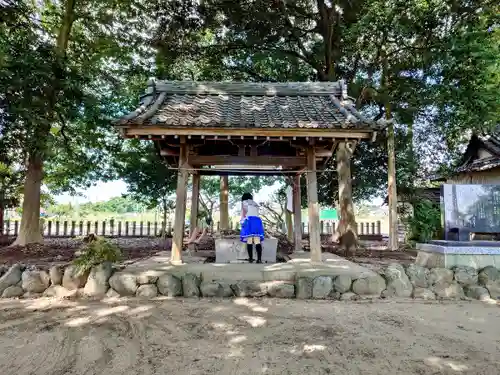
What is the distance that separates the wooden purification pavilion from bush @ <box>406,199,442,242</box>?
6.18 meters

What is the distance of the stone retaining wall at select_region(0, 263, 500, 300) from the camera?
586 cm

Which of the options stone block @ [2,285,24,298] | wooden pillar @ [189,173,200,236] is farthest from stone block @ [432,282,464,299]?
stone block @ [2,285,24,298]

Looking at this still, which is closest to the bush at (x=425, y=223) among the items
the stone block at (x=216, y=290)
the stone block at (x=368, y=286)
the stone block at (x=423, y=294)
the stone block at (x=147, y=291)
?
the stone block at (x=423, y=294)

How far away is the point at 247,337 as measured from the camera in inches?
161

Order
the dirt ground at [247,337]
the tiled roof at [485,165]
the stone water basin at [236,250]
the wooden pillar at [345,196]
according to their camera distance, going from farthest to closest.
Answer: the wooden pillar at [345,196]
the tiled roof at [485,165]
the stone water basin at [236,250]
the dirt ground at [247,337]

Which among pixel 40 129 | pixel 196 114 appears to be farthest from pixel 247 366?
pixel 40 129

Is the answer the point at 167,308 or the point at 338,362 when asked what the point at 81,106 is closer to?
the point at 167,308

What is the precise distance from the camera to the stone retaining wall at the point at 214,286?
586 cm

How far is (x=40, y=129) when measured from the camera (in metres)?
10.1

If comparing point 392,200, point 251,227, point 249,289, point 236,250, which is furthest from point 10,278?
point 392,200

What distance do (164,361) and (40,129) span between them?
9.10 m

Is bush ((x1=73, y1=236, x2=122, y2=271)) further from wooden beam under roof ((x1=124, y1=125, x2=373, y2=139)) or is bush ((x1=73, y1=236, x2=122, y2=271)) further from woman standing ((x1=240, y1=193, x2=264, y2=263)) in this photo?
woman standing ((x1=240, y1=193, x2=264, y2=263))

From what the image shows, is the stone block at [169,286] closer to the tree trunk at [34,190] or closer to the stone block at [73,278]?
the stone block at [73,278]

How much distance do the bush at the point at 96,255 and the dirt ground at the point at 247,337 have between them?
69cm
